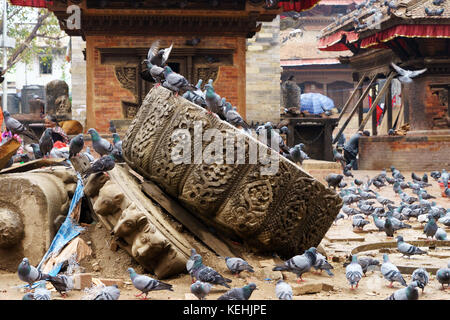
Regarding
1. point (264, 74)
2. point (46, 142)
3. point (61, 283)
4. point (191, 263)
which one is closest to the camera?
point (61, 283)

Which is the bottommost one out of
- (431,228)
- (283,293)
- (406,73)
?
(431,228)

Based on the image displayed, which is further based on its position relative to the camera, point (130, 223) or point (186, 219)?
point (186, 219)

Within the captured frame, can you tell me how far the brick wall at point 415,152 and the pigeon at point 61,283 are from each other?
52.7ft

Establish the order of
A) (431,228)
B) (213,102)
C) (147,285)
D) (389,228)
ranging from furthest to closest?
1. (389,228)
2. (431,228)
3. (213,102)
4. (147,285)

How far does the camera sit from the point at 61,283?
4.73 metres

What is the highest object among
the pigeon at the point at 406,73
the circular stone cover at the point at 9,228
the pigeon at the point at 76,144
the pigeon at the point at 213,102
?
the pigeon at the point at 406,73

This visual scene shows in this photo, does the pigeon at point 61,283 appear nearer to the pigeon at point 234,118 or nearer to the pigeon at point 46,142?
the pigeon at point 234,118

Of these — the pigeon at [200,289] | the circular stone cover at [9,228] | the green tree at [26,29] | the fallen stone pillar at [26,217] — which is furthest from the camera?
the green tree at [26,29]

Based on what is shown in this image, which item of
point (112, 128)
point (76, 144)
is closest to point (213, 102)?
point (76, 144)

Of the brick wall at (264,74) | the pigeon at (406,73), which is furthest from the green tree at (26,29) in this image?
the pigeon at (406,73)


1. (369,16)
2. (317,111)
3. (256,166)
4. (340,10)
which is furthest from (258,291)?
(340,10)
